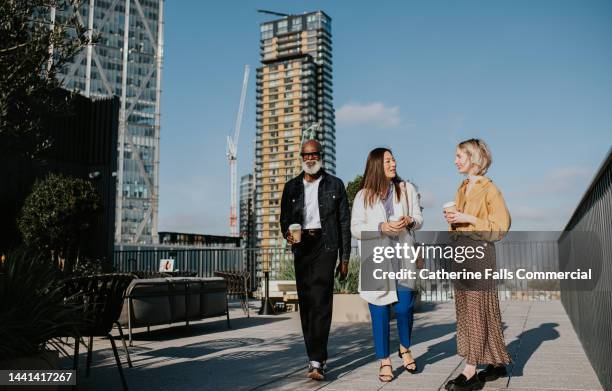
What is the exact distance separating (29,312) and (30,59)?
2.77 meters

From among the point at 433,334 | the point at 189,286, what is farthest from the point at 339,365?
the point at 189,286

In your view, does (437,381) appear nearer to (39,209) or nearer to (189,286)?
→ (189,286)

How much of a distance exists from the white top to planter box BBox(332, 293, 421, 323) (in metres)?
5.16

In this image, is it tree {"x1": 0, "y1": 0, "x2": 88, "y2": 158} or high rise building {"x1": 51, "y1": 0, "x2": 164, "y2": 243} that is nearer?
tree {"x1": 0, "y1": 0, "x2": 88, "y2": 158}

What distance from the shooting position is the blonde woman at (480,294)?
4.32 meters

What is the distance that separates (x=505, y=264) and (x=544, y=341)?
387 inches

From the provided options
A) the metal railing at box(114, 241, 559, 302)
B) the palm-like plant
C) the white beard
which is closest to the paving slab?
the palm-like plant

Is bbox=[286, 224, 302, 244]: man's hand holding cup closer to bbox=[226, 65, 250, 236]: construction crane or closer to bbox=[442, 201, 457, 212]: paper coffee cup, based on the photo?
bbox=[442, 201, 457, 212]: paper coffee cup

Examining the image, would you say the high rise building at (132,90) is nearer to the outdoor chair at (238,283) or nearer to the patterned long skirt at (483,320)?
the outdoor chair at (238,283)

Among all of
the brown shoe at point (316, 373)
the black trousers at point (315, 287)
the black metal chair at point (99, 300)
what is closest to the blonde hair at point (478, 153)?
the black trousers at point (315, 287)

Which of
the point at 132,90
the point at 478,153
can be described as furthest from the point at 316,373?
the point at 132,90

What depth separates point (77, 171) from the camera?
16.2 metres

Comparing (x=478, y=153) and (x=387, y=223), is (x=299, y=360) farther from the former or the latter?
(x=478, y=153)

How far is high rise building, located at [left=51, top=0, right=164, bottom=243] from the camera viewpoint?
133500 millimetres
